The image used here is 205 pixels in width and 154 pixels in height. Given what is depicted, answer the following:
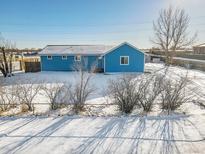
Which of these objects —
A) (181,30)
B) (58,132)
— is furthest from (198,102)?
(181,30)

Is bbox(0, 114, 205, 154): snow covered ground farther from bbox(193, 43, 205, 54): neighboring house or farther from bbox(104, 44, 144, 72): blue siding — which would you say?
bbox(193, 43, 205, 54): neighboring house

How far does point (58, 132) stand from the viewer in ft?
16.2

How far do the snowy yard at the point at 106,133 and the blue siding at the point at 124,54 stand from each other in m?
13.7

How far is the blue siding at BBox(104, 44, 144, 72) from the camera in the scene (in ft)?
65.1

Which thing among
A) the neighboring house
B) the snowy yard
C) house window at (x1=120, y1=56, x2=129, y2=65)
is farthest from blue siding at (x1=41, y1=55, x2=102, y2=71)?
the neighboring house

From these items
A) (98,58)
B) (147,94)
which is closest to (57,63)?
(98,58)

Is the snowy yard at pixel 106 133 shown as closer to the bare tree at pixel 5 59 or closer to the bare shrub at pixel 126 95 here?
the bare shrub at pixel 126 95

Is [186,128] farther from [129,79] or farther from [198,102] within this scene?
[198,102]

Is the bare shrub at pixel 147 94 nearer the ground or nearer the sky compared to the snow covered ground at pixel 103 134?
nearer the sky

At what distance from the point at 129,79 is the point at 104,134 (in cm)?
250

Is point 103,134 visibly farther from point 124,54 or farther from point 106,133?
point 124,54

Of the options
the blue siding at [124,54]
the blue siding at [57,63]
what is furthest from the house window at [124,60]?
the blue siding at [57,63]

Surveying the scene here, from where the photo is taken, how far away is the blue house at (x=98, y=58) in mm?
19891

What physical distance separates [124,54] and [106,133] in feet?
51.9
